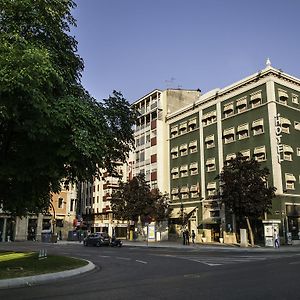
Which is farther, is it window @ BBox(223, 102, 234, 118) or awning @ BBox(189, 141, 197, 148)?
awning @ BBox(189, 141, 197, 148)

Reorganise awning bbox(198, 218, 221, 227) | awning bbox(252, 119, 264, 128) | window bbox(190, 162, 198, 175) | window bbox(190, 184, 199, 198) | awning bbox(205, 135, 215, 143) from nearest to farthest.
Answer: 1. awning bbox(252, 119, 264, 128)
2. awning bbox(198, 218, 221, 227)
3. awning bbox(205, 135, 215, 143)
4. window bbox(190, 184, 199, 198)
5. window bbox(190, 162, 198, 175)

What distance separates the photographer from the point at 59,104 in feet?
45.6

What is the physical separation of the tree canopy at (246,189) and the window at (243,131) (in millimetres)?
7693

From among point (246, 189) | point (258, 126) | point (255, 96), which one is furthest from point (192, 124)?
point (246, 189)

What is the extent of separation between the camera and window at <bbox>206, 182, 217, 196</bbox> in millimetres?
53275

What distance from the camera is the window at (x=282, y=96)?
46.9 metres

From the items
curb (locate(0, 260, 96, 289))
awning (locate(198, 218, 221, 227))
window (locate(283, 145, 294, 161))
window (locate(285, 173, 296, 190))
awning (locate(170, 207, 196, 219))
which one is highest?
window (locate(283, 145, 294, 161))

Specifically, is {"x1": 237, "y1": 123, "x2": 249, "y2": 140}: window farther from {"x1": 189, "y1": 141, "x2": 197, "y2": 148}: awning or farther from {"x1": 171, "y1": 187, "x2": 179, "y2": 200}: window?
{"x1": 171, "y1": 187, "x2": 179, "y2": 200}: window

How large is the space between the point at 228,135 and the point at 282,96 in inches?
327

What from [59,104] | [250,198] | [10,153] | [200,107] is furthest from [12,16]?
[200,107]

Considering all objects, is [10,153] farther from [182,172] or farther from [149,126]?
[149,126]

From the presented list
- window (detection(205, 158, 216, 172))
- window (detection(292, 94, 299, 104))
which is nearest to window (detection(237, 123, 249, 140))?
window (detection(205, 158, 216, 172))

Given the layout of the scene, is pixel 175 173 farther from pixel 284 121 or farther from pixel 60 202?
pixel 60 202

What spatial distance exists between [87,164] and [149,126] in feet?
174
